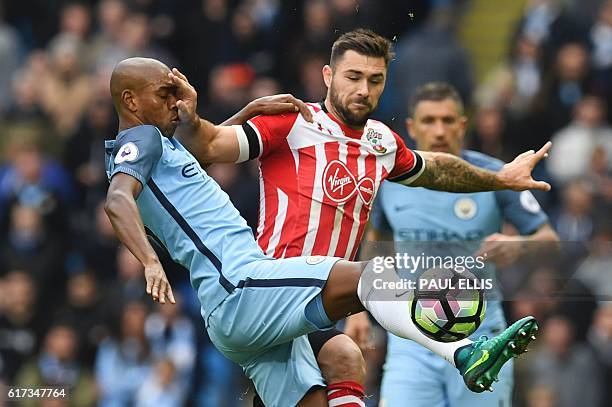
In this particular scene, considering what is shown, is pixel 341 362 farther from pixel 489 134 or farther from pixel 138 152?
pixel 489 134

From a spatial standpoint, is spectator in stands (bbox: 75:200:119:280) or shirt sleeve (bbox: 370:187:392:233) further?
spectator in stands (bbox: 75:200:119:280)

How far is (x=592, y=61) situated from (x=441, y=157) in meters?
4.76

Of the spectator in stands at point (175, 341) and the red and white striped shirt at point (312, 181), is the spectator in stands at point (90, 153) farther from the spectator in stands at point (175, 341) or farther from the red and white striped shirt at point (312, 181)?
the red and white striped shirt at point (312, 181)

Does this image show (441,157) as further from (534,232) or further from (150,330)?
(150,330)

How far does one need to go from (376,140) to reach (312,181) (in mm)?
416

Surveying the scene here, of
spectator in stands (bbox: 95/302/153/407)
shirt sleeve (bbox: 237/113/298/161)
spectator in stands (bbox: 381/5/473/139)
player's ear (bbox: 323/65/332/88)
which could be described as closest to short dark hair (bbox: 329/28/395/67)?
player's ear (bbox: 323/65/332/88)

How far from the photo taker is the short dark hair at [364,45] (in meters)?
6.74

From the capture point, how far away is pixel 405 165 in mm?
7055

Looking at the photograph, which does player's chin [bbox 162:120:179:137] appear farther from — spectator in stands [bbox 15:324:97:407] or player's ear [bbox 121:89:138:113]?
spectator in stands [bbox 15:324:97:407]

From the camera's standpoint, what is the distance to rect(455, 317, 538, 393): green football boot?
18.6ft

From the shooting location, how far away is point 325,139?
6762 mm

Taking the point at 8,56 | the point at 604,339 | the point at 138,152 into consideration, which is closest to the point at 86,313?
the point at 8,56

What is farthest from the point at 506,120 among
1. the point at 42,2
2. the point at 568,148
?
the point at 42,2

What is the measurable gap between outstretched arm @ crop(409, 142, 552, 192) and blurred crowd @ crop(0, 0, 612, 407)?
2.46 m
